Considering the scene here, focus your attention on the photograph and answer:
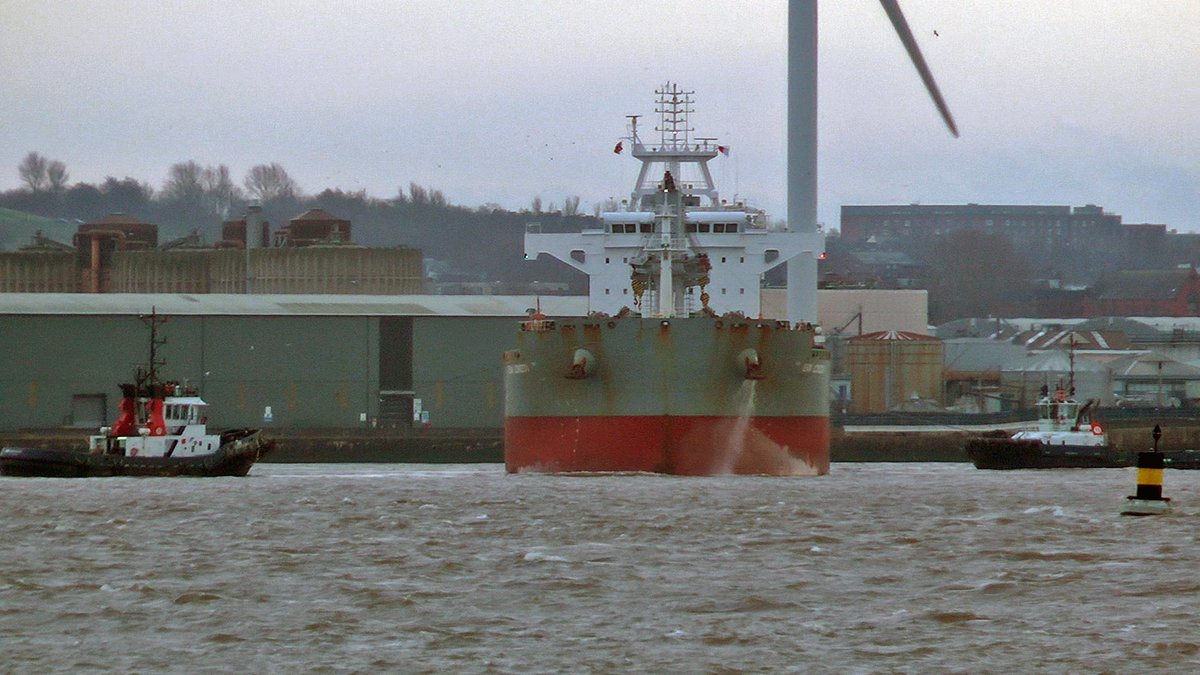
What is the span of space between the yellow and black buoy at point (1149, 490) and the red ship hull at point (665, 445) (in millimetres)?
14054

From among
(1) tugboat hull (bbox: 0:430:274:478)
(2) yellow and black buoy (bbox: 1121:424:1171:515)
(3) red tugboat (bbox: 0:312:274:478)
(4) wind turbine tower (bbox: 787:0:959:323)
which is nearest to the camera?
(2) yellow and black buoy (bbox: 1121:424:1171:515)

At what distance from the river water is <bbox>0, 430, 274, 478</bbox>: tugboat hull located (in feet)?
44.9

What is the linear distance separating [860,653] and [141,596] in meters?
6.01

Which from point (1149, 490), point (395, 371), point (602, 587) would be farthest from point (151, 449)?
point (602, 587)

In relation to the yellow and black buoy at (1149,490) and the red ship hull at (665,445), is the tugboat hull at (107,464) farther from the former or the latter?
the yellow and black buoy at (1149,490)

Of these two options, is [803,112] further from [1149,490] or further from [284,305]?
[1149,490]

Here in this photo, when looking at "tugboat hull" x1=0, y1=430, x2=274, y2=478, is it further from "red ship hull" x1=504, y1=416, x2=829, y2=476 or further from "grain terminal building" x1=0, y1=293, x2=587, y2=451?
"grain terminal building" x1=0, y1=293, x2=587, y2=451

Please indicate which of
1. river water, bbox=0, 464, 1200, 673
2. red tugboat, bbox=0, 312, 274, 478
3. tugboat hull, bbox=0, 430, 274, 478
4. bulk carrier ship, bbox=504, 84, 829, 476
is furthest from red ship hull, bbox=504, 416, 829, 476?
river water, bbox=0, 464, 1200, 673

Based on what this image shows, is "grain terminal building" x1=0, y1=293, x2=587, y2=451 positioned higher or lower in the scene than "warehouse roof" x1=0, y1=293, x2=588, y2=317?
lower

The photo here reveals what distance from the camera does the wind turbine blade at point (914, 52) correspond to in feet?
195

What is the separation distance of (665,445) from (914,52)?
2772 centimetres

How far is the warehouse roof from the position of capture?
65.4 metres

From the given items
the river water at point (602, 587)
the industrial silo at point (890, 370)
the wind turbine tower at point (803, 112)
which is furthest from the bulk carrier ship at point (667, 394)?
the industrial silo at point (890, 370)

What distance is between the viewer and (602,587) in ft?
54.6
